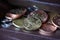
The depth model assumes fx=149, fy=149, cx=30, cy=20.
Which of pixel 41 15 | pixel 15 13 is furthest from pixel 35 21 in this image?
pixel 15 13

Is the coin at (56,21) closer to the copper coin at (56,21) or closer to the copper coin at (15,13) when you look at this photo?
the copper coin at (56,21)

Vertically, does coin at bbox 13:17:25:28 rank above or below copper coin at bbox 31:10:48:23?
below

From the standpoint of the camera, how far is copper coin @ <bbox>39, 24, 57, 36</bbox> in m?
0.96

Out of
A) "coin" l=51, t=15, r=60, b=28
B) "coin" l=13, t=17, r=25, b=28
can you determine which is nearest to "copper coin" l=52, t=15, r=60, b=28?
"coin" l=51, t=15, r=60, b=28

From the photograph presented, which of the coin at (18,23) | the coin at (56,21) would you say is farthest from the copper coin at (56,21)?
the coin at (18,23)

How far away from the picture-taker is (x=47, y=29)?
3.22 ft

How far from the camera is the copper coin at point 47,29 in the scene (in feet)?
3.16

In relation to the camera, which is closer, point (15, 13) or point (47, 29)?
point (47, 29)

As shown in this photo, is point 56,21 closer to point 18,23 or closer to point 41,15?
point 41,15

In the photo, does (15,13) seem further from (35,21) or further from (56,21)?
(56,21)

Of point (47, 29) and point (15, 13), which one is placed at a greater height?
point (15, 13)

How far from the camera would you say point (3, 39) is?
3.52 ft

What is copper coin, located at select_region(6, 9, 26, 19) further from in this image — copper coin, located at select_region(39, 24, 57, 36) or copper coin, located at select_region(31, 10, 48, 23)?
copper coin, located at select_region(39, 24, 57, 36)

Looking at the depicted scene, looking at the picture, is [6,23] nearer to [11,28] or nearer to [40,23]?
[11,28]
